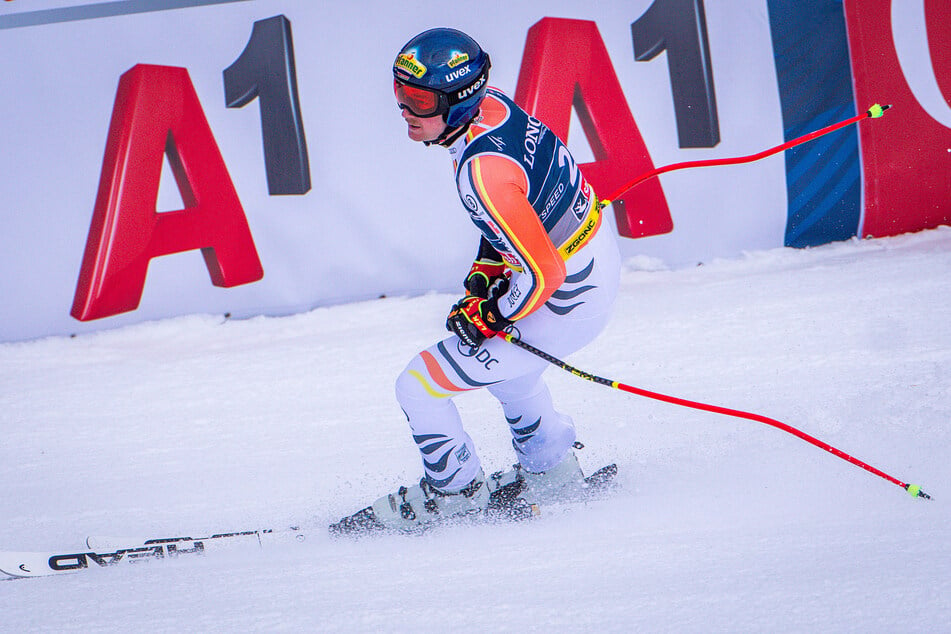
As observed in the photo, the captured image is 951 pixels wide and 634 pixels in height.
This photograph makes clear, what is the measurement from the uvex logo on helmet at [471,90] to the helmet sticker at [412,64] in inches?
4.1

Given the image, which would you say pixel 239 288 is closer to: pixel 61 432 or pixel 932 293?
pixel 61 432

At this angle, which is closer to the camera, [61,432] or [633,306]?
[61,432]

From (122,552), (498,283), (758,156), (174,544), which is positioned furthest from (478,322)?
(122,552)

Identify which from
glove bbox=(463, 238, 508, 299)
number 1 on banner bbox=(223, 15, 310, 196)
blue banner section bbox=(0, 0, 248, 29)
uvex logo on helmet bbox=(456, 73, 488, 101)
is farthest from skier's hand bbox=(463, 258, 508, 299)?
blue banner section bbox=(0, 0, 248, 29)

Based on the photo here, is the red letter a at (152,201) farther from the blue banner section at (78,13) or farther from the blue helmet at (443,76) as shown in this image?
the blue helmet at (443,76)

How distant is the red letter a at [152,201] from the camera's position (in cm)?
414

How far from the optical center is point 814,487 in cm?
236

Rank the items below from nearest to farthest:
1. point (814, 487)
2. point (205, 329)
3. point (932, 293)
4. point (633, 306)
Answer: point (814, 487)
point (932, 293)
point (633, 306)
point (205, 329)

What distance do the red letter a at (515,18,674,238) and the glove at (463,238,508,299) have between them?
6.85 feet

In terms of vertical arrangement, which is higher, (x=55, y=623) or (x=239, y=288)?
(x=239, y=288)

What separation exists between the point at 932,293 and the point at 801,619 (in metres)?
2.58

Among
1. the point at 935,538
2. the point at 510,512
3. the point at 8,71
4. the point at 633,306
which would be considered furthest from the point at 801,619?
the point at 8,71

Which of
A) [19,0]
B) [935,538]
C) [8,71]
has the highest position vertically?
[19,0]

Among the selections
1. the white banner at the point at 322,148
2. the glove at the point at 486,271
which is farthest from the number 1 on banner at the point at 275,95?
the glove at the point at 486,271
